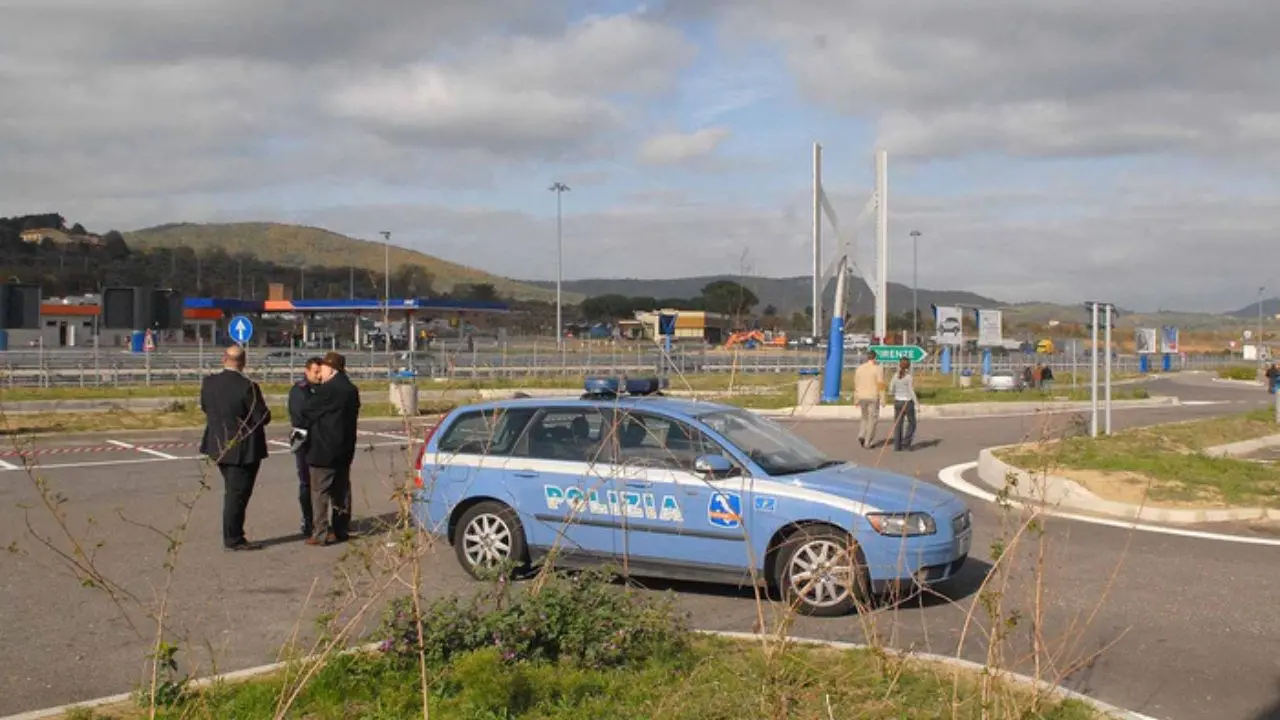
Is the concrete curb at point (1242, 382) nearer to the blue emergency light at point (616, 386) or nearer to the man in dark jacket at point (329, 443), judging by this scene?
the blue emergency light at point (616, 386)

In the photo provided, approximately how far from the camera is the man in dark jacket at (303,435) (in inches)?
422

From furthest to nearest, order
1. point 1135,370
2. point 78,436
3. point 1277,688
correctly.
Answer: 1. point 1135,370
2. point 78,436
3. point 1277,688

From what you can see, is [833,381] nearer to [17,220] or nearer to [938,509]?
[938,509]

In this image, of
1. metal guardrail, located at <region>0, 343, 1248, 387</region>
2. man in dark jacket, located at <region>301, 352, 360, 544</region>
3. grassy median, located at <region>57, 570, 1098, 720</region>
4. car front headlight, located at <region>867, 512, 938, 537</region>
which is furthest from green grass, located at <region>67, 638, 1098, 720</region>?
metal guardrail, located at <region>0, 343, 1248, 387</region>

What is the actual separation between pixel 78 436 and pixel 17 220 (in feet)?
465

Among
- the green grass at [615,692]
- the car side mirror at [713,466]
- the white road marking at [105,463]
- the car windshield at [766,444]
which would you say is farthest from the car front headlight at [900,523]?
the white road marking at [105,463]

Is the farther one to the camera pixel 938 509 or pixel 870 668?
pixel 938 509

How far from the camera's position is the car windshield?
8523 mm

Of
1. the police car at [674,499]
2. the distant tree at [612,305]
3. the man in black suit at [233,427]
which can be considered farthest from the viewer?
the distant tree at [612,305]

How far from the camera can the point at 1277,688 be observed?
642 cm

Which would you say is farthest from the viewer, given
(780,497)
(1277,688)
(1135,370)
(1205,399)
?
(1135,370)

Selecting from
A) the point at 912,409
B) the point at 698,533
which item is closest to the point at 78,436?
the point at 912,409

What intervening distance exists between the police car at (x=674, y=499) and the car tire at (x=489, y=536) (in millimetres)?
11

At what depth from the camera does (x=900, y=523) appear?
25.9 feet
